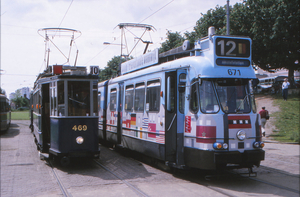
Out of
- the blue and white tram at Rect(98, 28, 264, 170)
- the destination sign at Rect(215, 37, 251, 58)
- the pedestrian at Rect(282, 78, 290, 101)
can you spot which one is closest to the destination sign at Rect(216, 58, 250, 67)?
the blue and white tram at Rect(98, 28, 264, 170)

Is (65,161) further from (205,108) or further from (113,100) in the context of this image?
(205,108)

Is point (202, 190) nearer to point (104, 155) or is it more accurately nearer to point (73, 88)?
point (73, 88)

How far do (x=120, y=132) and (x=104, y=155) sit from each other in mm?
1094

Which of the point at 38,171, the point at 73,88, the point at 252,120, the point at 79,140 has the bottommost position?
the point at 38,171

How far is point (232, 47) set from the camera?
7.73 m

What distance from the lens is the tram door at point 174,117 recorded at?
786cm

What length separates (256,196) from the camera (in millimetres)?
6344

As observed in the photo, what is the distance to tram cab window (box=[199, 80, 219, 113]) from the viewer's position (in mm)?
7230

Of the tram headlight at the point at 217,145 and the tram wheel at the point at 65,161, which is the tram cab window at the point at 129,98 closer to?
the tram wheel at the point at 65,161

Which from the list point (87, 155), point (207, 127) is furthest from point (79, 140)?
point (207, 127)

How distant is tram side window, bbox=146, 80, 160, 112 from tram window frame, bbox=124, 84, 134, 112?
142 cm

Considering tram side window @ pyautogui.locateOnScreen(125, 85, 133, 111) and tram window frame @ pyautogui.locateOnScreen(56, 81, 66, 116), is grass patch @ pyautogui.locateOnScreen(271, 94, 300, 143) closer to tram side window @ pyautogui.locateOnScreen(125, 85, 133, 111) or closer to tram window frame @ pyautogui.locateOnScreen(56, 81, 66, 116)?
tram side window @ pyautogui.locateOnScreen(125, 85, 133, 111)

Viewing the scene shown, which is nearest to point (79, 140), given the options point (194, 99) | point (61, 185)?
point (61, 185)

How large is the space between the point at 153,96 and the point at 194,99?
1756 millimetres
